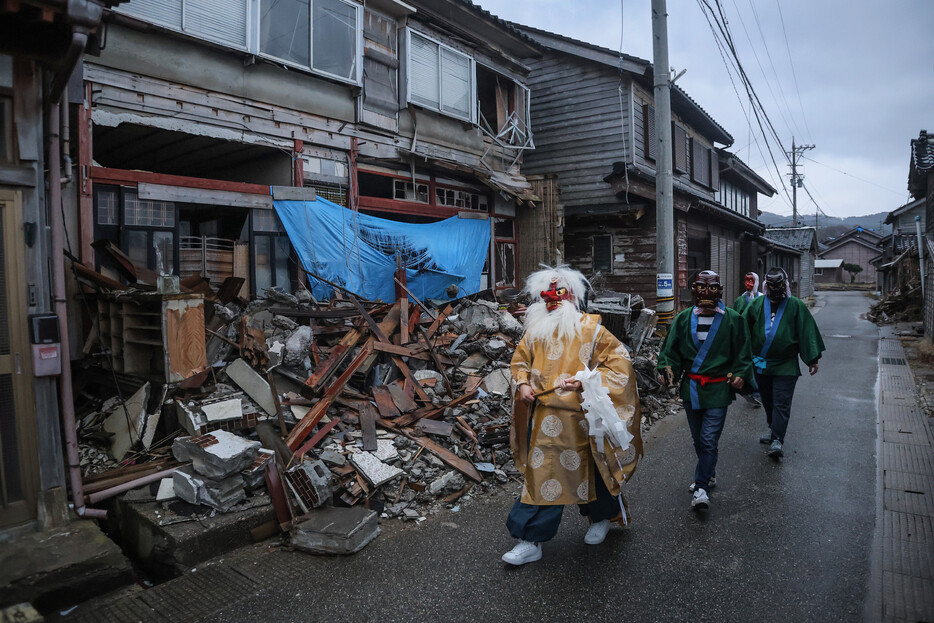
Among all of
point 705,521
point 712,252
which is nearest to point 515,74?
point 712,252

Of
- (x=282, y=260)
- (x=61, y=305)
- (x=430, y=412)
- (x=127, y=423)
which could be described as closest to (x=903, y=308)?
(x=430, y=412)

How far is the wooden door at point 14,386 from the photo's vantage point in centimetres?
386

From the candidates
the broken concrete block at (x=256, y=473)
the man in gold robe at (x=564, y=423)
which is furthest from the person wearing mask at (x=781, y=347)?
the broken concrete block at (x=256, y=473)

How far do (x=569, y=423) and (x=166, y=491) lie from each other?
3245 millimetres

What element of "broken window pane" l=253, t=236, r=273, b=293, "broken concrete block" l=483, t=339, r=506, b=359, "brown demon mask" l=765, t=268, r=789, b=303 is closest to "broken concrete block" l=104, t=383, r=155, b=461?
"broken window pane" l=253, t=236, r=273, b=293

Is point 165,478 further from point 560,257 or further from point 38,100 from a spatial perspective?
point 560,257

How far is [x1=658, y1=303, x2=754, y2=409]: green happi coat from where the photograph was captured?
183 inches

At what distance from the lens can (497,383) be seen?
7211mm

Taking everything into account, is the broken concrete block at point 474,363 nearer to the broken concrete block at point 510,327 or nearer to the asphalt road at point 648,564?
the broken concrete block at point 510,327

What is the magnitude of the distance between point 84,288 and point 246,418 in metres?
2.88

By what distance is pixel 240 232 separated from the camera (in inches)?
340

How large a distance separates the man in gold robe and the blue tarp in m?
5.47

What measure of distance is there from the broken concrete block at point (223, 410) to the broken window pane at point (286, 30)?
5951mm

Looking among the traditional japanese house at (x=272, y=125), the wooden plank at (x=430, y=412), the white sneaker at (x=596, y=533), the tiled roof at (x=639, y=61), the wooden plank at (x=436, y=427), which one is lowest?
the white sneaker at (x=596, y=533)
